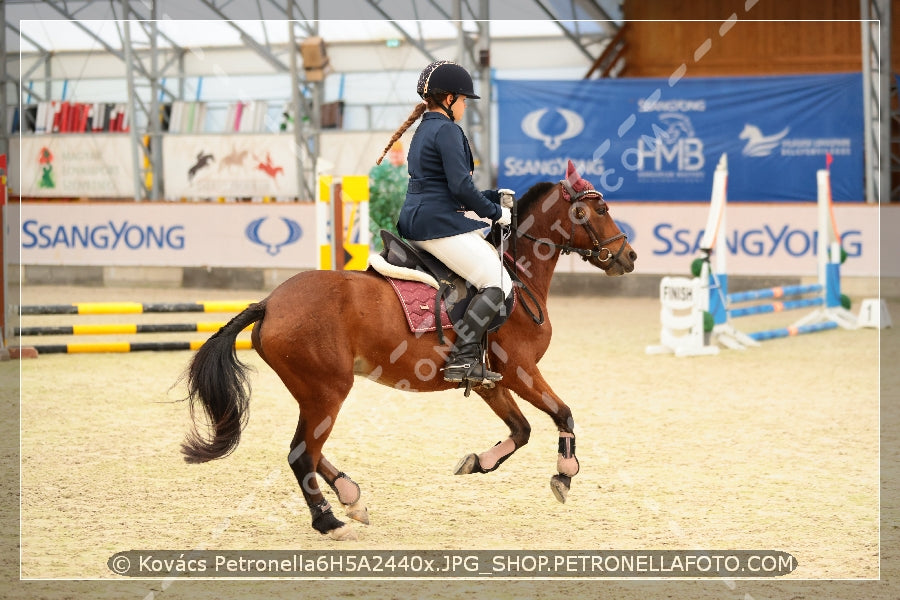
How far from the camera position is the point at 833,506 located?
510 centimetres

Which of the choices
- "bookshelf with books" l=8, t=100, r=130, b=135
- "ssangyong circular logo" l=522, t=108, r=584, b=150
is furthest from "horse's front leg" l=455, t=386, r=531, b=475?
"bookshelf with books" l=8, t=100, r=130, b=135

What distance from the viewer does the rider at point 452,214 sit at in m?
4.76

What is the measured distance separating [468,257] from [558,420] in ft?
2.67

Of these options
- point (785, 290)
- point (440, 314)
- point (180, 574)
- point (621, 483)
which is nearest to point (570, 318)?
point (785, 290)

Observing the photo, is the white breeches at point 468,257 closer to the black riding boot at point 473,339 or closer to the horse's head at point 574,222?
the black riding boot at point 473,339

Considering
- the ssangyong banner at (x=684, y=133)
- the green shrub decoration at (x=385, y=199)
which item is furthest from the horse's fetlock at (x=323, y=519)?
the ssangyong banner at (x=684, y=133)

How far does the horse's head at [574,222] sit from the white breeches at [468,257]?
1.32 ft

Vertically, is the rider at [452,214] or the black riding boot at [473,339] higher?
the rider at [452,214]

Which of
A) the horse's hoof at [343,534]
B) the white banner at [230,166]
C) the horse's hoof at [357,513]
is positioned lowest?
the horse's hoof at [343,534]

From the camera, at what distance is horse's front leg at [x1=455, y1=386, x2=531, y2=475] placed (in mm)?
5035

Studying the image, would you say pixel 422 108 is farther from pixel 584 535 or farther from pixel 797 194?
pixel 797 194

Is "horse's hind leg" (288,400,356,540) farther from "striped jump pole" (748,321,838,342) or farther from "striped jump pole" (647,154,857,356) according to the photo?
"striped jump pole" (748,321,838,342)

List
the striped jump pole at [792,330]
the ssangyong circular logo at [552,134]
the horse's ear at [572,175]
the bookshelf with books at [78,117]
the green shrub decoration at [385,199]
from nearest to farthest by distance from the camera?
1. the horse's ear at [572,175]
2. the striped jump pole at [792,330]
3. the green shrub decoration at [385,199]
4. the ssangyong circular logo at [552,134]
5. the bookshelf with books at [78,117]

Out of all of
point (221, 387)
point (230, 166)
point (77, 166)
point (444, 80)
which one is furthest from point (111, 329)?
point (77, 166)
